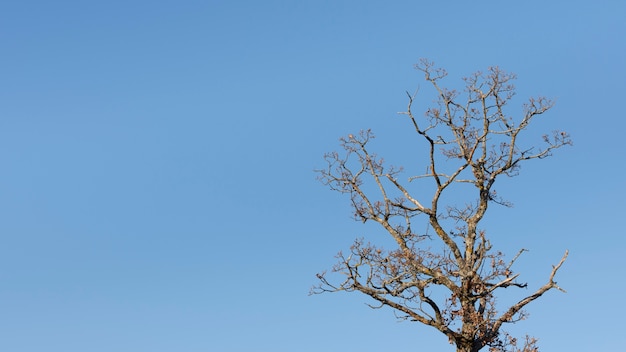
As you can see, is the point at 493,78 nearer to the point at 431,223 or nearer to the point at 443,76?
the point at 443,76

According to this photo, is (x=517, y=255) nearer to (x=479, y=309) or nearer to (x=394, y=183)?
(x=479, y=309)

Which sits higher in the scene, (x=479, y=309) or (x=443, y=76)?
(x=443, y=76)

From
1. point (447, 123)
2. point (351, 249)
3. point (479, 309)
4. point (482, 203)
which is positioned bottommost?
point (479, 309)

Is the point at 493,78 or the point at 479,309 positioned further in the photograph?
the point at 493,78

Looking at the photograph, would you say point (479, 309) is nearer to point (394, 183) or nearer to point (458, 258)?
point (458, 258)

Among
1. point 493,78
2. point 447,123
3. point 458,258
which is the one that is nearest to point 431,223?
point 458,258

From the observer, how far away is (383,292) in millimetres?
20438

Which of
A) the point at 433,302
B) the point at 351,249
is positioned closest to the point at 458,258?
the point at 433,302

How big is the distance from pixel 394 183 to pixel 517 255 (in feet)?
11.6

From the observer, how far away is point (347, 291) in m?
20.8

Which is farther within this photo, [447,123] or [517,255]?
[447,123]

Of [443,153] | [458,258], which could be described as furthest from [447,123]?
[458,258]

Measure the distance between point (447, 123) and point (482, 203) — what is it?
2.16 meters

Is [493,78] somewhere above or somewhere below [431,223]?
above
